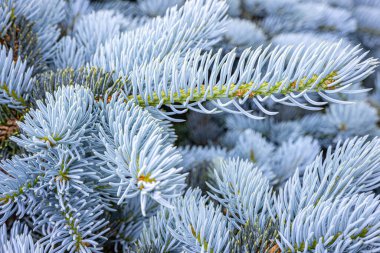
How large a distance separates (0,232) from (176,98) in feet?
0.67

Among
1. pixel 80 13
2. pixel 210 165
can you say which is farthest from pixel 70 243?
pixel 80 13

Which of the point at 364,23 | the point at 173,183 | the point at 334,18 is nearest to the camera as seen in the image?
the point at 173,183

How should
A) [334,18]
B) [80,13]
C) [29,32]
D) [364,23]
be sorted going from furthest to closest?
[364,23] < [334,18] < [80,13] < [29,32]

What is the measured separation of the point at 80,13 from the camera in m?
0.58

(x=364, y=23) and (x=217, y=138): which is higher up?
(x=364, y=23)

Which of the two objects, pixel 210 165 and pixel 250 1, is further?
pixel 250 1

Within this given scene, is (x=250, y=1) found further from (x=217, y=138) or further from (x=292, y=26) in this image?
(x=217, y=138)

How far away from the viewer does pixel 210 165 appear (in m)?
0.53

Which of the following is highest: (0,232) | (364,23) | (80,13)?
(364,23)

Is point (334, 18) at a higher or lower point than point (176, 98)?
higher

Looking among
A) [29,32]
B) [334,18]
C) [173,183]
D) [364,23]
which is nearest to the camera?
[173,183]

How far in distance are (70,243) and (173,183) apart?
0.13 meters

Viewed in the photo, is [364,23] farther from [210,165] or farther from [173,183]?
[173,183]

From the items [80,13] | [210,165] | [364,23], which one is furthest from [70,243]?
[364,23]
